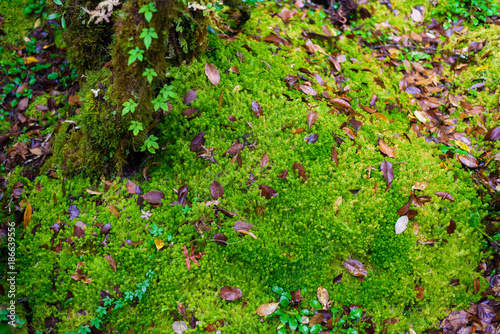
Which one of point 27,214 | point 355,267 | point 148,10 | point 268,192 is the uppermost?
point 148,10

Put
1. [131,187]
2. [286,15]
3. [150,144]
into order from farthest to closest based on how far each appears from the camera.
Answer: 1. [286,15]
2. [131,187]
3. [150,144]

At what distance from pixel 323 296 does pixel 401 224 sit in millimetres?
1188

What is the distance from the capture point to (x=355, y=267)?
324cm

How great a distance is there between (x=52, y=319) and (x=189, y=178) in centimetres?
193

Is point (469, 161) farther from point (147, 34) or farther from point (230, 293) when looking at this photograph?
point (147, 34)

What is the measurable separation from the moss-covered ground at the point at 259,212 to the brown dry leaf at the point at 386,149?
0.14 feet

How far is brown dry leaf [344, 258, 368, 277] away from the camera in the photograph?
3207 mm

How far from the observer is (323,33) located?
16.4 feet

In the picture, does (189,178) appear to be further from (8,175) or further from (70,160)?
(8,175)

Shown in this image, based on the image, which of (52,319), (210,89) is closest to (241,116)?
(210,89)

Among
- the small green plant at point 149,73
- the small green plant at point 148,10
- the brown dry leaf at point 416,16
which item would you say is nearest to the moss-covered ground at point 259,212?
the small green plant at point 149,73

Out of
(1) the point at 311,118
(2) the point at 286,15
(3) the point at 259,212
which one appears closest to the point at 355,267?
(3) the point at 259,212

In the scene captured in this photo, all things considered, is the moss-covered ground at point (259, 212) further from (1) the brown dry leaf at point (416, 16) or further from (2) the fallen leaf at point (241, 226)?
(1) the brown dry leaf at point (416, 16)

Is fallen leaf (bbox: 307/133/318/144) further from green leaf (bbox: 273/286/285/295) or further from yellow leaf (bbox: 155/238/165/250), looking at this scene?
yellow leaf (bbox: 155/238/165/250)
